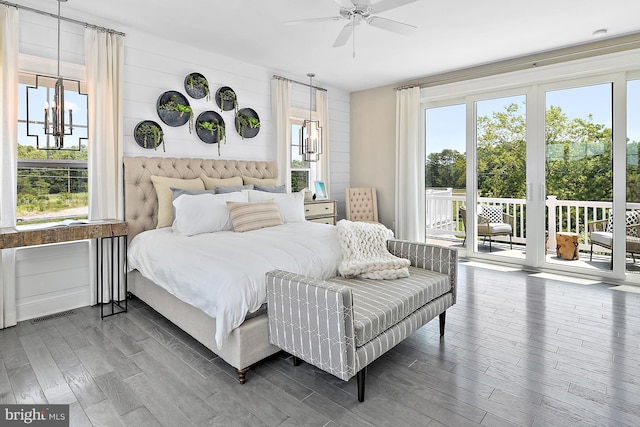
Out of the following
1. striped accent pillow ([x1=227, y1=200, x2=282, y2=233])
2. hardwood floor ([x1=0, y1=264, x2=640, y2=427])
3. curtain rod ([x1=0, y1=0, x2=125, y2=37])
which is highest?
curtain rod ([x1=0, y1=0, x2=125, y2=37])

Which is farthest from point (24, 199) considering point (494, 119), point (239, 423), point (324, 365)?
point (494, 119)

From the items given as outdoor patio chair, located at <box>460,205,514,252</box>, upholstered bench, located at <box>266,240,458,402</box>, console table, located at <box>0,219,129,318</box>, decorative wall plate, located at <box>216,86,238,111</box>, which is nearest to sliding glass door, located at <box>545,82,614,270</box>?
outdoor patio chair, located at <box>460,205,514,252</box>

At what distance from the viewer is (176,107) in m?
4.10

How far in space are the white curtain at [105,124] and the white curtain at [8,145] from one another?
543mm

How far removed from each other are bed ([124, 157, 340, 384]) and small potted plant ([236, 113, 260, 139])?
53 cm

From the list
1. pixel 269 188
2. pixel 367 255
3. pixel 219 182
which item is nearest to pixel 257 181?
pixel 269 188

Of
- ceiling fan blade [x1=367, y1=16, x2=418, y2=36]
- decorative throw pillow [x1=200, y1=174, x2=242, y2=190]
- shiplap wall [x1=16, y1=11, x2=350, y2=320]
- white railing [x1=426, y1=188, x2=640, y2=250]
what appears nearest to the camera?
ceiling fan blade [x1=367, y1=16, x2=418, y2=36]

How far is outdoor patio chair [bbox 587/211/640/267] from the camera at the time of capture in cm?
411

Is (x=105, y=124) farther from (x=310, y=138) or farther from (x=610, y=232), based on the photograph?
(x=610, y=232)

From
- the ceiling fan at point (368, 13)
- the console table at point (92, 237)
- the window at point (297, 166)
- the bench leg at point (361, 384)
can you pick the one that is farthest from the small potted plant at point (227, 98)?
the bench leg at point (361, 384)

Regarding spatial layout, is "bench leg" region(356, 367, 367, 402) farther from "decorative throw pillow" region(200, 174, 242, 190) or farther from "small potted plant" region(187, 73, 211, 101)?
"small potted plant" region(187, 73, 211, 101)

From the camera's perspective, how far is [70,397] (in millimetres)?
2002

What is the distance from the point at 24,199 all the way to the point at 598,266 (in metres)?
6.20

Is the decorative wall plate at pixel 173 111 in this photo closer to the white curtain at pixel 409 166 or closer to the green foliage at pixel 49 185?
the green foliage at pixel 49 185
